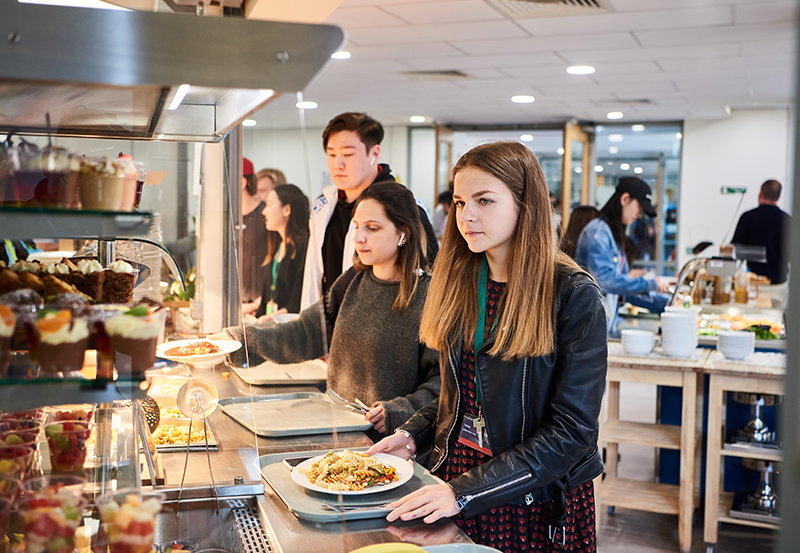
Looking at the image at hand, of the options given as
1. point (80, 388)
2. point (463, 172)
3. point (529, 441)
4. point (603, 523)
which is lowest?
point (603, 523)

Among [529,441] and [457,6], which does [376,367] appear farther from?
[457,6]

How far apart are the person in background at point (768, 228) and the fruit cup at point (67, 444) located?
22.9 feet

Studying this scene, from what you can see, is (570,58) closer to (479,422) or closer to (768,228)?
(768,228)

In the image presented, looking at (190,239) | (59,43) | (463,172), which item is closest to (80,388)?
(59,43)

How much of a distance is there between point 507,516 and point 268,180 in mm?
930

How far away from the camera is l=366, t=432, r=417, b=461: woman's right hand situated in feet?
5.52

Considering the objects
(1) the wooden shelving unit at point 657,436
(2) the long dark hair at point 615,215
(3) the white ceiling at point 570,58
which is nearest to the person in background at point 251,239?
(3) the white ceiling at point 570,58

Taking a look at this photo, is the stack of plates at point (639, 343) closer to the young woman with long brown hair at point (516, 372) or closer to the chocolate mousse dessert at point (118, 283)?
the young woman with long brown hair at point (516, 372)

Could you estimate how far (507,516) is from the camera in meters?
1.62

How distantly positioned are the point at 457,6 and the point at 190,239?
3187mm

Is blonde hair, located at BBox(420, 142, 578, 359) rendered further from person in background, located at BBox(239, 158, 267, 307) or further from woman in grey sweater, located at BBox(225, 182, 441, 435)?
person in background, located at BBox(239, 158, 267, 307)

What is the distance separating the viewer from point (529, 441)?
4.97ft

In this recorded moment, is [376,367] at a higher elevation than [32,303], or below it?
below

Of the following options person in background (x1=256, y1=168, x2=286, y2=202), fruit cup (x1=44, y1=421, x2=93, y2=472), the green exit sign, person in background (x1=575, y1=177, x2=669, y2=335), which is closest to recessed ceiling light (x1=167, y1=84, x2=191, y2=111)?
person in background (x1=256, y1=168, x2=286, y2=202)
